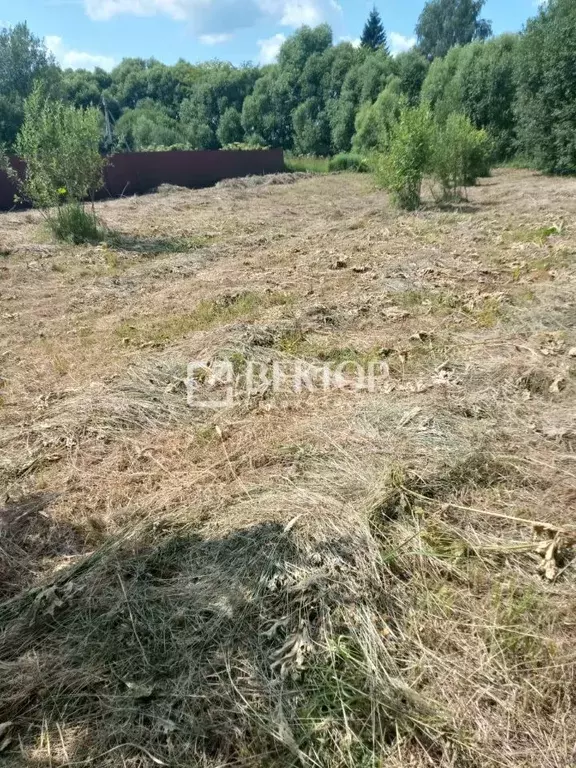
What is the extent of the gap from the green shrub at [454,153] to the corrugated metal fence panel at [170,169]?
10.0 meters

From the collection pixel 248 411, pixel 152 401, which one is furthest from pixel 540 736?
pixel 152 401

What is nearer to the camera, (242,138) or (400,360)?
(400,360)

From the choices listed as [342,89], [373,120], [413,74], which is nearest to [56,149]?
[373,120]

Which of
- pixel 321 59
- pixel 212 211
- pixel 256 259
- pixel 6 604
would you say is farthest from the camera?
pixel 321 59

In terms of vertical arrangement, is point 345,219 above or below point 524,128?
below

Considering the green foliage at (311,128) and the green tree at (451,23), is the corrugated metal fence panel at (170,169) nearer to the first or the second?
the green foliage at (311,128)

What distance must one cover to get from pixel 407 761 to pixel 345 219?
401 inches

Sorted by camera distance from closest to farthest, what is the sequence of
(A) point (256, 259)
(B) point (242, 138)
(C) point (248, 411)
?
1. (C) point (248, 411)
2. (A) point (256, 259)
3. (B) point (242, 138)

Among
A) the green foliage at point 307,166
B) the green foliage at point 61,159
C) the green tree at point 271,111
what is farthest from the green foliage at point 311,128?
the green foliage at point 61,159

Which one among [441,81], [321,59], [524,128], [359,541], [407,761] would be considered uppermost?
[321,59]

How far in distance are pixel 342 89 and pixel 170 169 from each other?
18750 mm

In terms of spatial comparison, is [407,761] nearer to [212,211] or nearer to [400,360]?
[400,360]

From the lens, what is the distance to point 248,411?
11.0ft
